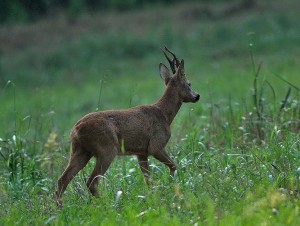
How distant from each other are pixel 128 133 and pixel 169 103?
104 centimetres

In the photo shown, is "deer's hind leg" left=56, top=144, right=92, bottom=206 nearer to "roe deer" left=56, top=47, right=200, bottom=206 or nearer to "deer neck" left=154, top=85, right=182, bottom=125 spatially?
"roe deer" left=56, top=47, right=200, bottom=206

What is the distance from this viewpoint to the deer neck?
947 centimetres

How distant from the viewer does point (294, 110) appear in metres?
10.1

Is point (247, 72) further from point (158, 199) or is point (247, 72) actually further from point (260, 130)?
point (158, 199)

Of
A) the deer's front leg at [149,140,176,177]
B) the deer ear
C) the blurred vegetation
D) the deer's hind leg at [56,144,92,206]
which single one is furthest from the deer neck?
the blurred vegetation

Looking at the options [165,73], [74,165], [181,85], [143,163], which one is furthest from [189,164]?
[165,73]

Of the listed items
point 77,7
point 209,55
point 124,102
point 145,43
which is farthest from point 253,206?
point 77,7

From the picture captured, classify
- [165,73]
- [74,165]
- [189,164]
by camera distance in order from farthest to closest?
[165,73] → [189,164] → [74,165]

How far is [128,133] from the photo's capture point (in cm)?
866

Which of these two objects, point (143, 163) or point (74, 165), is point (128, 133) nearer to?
point (143, 163)

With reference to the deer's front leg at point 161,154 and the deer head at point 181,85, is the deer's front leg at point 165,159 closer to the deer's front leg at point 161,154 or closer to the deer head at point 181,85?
the deer's front leg at point 161,154

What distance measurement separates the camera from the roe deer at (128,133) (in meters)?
8.24

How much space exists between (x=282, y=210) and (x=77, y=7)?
26891 mm

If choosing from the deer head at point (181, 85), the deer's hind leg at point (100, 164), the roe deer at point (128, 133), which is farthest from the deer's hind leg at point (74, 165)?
the deer head at point (181, 85)
